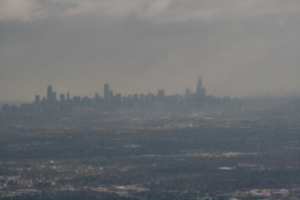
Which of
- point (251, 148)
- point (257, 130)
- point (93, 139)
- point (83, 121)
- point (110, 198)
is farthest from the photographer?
point (83, 121)

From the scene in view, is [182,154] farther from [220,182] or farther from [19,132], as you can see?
[19,132]

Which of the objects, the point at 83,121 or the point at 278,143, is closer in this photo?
the point at 278,143

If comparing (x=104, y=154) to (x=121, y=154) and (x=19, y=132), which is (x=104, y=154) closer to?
(x=121, y=154)

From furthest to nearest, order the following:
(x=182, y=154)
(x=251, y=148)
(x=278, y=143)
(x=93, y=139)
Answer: (x=93, y=139) < (x=278, y=143) < (x=251, y=148) < (x=182, y=154)

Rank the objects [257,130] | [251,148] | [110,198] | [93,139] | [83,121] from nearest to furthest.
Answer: [110,198] < [251,148] < [93,139] < [257,130] < [83,121]

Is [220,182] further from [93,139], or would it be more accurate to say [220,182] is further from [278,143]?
[93,139]

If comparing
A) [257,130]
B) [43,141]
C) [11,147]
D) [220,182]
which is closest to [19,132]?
[43,141]

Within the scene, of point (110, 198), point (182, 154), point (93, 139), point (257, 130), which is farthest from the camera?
point (257, 130)

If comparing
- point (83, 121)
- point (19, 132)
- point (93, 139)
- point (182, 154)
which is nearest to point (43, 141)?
point (93, 139)

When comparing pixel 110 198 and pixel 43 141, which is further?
pixel 43 141
